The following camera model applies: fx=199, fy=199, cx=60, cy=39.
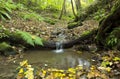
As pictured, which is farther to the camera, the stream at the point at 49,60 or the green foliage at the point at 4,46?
the green foliage at the point at 4,46

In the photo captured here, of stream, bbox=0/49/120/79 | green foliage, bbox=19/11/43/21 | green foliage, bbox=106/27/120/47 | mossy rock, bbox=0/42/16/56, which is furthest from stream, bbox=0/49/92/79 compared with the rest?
green foliage, bbox=19/11/43/21

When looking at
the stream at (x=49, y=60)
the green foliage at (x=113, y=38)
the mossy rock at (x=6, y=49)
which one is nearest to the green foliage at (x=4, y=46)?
the mossy rock at (x=6, y=49)

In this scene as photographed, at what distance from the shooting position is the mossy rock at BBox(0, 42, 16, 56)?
7.82 m

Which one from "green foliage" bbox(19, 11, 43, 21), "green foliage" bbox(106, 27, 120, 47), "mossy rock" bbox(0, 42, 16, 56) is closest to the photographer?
"green foliage" bbox(106, 27, 120, 47)

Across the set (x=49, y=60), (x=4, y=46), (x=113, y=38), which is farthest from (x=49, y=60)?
(x=113, y=38)

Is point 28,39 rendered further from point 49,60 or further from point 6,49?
point 49,60

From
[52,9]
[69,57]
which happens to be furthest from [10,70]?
[52,9]

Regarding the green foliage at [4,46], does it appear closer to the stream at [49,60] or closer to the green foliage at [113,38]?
the stream at [49,60]

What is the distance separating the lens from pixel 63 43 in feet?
31.0

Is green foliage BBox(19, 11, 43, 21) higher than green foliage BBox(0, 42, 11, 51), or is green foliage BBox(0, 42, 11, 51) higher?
green foliage BBox(19, 11, 43, 21)

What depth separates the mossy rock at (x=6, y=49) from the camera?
7816 millimetres

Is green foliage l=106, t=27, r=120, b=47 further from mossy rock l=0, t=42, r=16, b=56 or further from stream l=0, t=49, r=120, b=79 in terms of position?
mossy rock l=0, t=42, r=16, b=56

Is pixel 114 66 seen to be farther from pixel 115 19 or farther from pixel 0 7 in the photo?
pixel 0 7

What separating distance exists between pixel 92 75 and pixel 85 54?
12.6 feet
